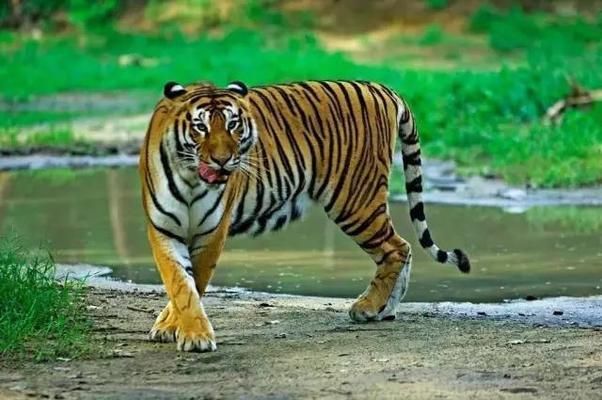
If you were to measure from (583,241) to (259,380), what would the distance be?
5012 mm

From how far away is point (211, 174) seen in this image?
679 cm

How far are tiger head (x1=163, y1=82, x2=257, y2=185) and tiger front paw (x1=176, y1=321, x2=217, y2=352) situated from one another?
630mm

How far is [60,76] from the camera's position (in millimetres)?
25438

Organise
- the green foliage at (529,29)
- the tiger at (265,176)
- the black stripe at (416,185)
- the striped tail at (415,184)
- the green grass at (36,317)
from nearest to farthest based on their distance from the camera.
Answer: the green grass at (36,317), the tiger at (265,176), the striped tail at (415,184), the black stripe at (416,185), the green foliage at (529,29)

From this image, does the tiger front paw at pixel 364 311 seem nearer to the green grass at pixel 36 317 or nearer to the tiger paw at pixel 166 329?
the tiger paw at pixel 166 329

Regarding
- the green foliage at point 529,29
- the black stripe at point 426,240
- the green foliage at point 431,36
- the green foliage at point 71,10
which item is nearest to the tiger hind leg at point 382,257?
the black stripe at point 426,240

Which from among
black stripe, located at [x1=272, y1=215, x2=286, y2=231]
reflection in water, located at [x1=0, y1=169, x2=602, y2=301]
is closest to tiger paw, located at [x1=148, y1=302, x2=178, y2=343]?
black stripe, located at [x1=272, y1=215, x2=286, y2=231]

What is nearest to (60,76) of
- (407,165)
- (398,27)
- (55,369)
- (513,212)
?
(398,27)

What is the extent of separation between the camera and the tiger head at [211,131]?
268 inches

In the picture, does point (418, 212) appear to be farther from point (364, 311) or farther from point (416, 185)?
point (364, 311)

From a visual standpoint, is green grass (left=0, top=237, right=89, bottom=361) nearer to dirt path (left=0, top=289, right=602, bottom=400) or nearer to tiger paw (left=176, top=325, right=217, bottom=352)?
dirt path (left=0, top=289, right=602, bottom=400)

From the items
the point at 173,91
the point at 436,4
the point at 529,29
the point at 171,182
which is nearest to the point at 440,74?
the point at 529,29

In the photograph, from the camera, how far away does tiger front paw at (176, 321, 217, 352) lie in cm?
664

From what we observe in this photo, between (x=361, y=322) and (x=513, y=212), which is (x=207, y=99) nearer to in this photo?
(x=361, y=322)
